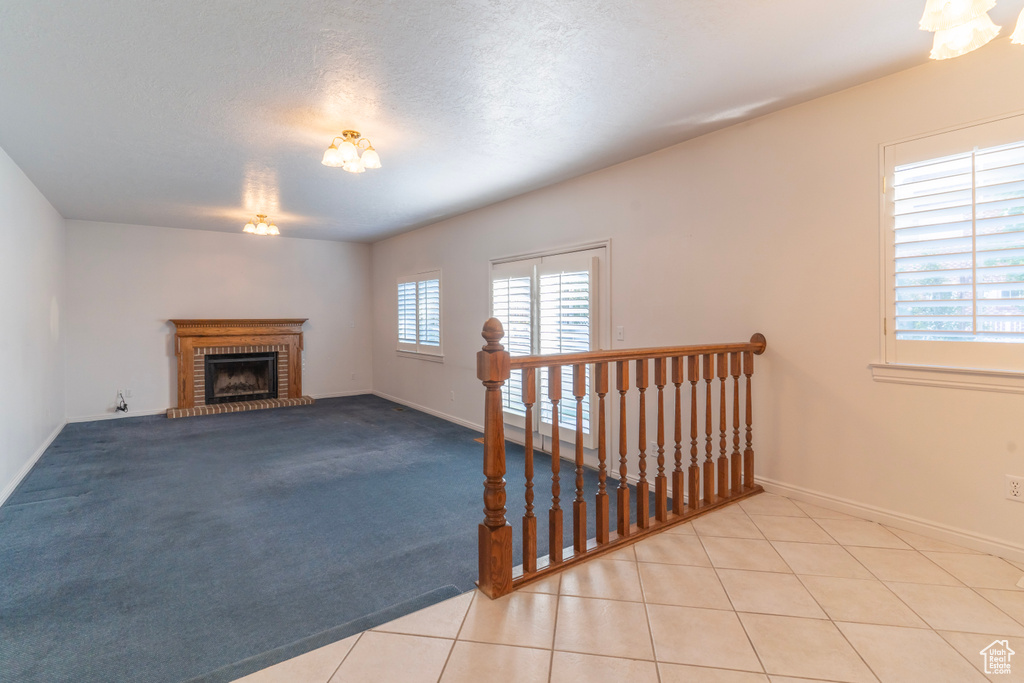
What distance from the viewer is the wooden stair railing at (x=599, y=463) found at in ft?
6.36

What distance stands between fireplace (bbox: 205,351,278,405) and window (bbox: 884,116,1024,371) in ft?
24.2

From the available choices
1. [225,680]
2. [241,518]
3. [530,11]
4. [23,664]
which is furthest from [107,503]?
[530,11]

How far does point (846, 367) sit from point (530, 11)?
243 centimetres

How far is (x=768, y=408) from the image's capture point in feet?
9.98

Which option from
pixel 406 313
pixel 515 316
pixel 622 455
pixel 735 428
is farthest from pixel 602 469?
pixel 406 313

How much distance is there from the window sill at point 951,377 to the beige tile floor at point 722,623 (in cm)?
78

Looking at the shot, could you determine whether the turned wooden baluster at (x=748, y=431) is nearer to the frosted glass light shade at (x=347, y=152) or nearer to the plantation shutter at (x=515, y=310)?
the plantation shutter at (x=515, y=310)

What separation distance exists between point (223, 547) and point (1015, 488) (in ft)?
12.8

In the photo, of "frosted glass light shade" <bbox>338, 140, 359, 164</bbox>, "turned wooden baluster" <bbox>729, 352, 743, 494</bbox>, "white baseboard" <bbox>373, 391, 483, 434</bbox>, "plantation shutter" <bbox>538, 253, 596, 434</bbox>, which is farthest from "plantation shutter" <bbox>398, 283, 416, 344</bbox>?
"turned wooden baluster" <bbox>729, 352, 743, 494</bbox>

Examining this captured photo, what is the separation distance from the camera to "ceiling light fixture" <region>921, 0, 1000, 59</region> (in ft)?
4.17

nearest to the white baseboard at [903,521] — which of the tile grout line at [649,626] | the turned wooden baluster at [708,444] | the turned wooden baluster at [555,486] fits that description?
the turned wooden baluster at [708,444]

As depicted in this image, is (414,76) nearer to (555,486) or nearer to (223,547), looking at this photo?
(555,486)

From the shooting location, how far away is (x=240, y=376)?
23.6ft

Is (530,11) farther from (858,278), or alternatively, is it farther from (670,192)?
(858,278)
